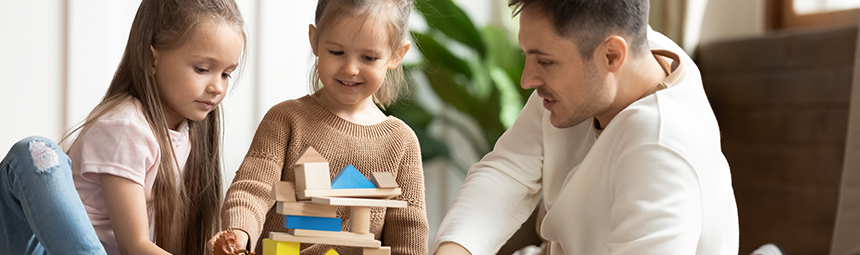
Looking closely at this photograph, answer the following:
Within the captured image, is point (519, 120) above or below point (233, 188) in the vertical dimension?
above

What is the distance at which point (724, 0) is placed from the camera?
2207 millimetres

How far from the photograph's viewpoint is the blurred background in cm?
147

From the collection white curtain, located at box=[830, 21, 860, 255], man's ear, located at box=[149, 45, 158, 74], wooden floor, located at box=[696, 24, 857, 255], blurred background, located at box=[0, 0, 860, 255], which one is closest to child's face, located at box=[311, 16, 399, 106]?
man's ear, located at box=[149, 45, 158, 74]

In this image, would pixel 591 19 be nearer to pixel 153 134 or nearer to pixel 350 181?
pixel 350 181

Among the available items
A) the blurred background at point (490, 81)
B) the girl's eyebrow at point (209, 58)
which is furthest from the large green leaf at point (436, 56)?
the girl's eyebrow at point (209, 58)

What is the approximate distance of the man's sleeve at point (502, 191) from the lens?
815 mm

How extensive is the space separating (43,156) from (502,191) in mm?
587

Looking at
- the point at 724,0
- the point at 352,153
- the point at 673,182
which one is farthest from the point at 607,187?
the point at 724,0

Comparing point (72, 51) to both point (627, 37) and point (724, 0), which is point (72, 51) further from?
point (724, 0)

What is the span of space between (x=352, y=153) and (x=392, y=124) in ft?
0.31

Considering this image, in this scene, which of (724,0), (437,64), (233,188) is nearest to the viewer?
(233,188)

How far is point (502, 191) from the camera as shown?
34.3 inches

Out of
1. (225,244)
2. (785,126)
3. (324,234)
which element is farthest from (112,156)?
(785,126)

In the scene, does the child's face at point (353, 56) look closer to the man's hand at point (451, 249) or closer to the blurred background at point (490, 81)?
the man's hand at point (451, 249)
